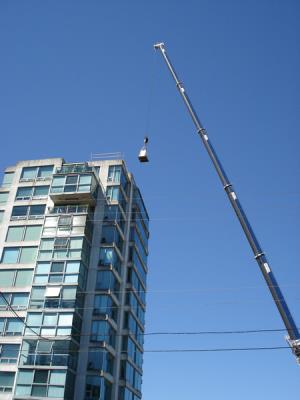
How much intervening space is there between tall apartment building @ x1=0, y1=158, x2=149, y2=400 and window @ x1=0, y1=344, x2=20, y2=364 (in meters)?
0.09

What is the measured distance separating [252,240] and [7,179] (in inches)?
1541

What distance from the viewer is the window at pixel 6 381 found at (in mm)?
46062

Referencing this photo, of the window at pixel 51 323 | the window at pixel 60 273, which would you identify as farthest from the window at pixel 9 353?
the window at pixel 60 273

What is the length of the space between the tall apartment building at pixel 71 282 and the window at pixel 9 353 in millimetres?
92

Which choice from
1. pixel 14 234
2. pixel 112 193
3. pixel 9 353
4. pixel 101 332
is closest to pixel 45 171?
pixel 14 234

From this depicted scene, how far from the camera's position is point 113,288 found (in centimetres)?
5262

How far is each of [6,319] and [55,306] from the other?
17.9 ft

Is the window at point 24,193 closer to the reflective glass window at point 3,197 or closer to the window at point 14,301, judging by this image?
the reflective glass window at point 3,197

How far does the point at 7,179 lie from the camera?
60812 millimetres

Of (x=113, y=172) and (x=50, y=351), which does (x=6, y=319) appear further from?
(x=113, y=172)

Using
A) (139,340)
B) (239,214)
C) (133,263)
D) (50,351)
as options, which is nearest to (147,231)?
(133,263)

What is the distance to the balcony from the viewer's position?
54.9 meters

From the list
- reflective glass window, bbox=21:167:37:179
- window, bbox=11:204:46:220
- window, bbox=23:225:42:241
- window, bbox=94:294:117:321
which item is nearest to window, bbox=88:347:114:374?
window, bbox=94:294:117:321

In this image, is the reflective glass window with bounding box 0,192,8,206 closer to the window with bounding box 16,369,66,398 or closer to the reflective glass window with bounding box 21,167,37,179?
the reflective glass window with bounding box 21,167,37,179
